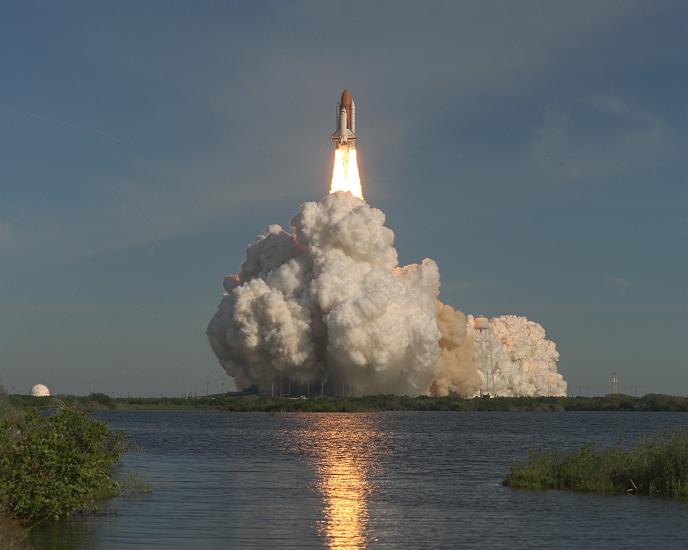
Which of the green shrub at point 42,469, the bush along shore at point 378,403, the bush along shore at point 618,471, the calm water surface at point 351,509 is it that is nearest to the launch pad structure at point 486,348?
the bush along shore at point 378,403

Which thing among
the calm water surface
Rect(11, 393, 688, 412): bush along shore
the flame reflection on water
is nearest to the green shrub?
the calm water surface

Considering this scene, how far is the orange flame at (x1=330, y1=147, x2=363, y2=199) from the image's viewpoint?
11019cm

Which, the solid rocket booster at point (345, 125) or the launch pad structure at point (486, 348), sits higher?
the solid rocket booster at point (345, 125)

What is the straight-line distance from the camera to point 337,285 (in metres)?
96.8

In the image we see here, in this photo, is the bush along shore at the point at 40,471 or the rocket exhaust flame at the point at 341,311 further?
the rocket exhaust flame at the point at 341,311

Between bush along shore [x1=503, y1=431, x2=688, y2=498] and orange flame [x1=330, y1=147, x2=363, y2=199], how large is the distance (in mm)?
78828

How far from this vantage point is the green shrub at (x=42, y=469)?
22.0 metres

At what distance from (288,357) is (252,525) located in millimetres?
75497

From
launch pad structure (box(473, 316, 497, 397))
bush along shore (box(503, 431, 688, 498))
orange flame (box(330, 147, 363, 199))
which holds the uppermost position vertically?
orange flame (box(330, 147, 363, 199))

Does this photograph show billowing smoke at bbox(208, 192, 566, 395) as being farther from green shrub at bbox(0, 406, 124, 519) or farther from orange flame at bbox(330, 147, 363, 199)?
green shrub at bbox(0, 406, 124, 519)

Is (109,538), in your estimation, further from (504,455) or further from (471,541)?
(504,455)

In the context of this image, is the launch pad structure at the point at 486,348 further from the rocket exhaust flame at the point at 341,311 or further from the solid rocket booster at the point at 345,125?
the solid rocket booster at the point at 345,125

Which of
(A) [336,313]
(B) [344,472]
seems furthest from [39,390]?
(B) [344,472]

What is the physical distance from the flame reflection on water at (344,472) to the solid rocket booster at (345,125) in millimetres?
39889
